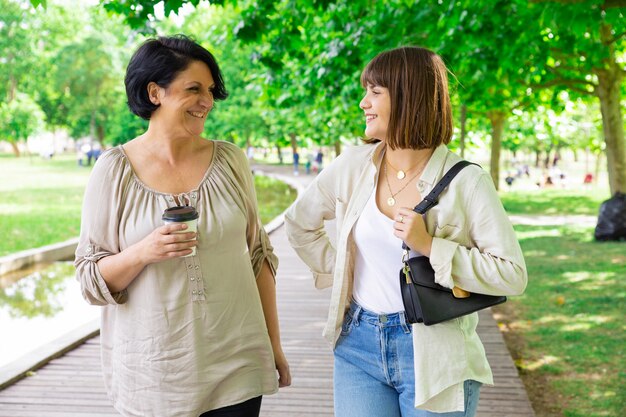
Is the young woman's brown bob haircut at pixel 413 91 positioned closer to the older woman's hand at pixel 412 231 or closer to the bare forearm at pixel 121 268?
the older woman's hand at pixel 412 231

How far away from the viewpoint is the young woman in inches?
89.4

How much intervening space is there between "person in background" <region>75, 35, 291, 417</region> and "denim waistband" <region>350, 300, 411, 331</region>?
1.02ft

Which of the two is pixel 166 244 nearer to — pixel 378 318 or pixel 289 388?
pixel 378 318

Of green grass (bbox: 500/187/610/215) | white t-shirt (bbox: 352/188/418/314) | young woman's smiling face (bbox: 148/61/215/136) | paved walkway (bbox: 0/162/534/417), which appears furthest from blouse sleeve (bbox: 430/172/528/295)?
green grass (bbox: 500/187/610/215)

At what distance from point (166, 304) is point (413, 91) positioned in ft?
3.34

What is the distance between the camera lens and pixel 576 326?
8.06 meters

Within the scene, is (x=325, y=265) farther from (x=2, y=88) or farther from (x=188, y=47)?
(x=2, y=88)

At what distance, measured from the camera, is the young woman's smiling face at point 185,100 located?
237cm

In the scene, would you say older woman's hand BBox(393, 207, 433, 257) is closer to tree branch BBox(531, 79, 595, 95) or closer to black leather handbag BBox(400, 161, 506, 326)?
black leather handbag BBox(400, 161, 506, 326)

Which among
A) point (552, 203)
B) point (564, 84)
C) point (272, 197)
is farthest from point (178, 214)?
point (272, 197)

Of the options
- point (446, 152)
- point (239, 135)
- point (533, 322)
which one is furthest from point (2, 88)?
point (446, 152)

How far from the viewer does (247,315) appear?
2.43 m

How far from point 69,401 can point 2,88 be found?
2797 inches

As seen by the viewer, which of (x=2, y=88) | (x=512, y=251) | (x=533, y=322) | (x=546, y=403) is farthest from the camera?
(x=2, y=88)
